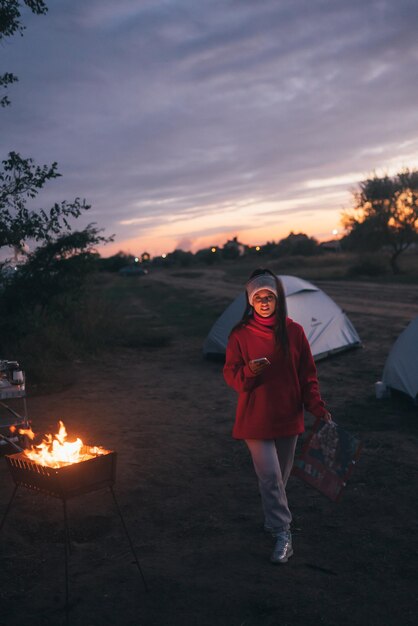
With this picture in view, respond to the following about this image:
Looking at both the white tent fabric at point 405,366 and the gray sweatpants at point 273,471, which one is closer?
the gray sweatpants at point 273,471

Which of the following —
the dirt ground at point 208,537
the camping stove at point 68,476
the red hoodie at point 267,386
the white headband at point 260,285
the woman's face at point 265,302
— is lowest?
the dirt ground at point 208,537

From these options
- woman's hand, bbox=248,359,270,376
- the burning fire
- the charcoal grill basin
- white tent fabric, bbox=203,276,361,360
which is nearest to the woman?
woman's hand, bbox=248,359,270,376

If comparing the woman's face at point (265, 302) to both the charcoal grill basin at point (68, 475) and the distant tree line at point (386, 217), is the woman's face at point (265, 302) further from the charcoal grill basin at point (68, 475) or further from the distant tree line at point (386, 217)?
the distant tree line at point (386, 217)

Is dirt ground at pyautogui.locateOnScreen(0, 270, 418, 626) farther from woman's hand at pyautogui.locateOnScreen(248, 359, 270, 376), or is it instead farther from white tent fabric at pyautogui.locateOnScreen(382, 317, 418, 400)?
woman's hand at pyautogui.locateOnScreen(248, 359, 270, 376)

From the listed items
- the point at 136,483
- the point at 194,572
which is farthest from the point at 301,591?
the point at 136,483

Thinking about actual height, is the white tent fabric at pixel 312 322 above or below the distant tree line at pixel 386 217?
below

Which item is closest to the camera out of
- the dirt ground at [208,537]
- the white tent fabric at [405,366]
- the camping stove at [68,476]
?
the dirt ground at [208,537]

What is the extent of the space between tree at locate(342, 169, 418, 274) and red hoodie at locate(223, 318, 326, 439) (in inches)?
1522

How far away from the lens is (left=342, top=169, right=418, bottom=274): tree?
4319 cm

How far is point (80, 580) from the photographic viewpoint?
15.1ft

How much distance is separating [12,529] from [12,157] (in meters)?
5.77

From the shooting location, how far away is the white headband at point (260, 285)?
4652 millimetres

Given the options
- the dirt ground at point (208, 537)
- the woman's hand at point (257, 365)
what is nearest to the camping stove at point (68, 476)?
the dirt ground at point (208, 537)

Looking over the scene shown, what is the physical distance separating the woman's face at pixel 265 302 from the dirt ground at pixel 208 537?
1842 mm
